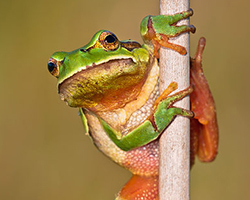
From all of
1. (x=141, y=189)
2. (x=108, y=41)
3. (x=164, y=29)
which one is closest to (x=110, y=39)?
(x=108, y=41)

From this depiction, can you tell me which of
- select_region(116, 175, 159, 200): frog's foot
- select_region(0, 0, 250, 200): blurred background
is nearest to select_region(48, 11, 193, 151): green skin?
select_region(116, 175, 159, 200): frog's foot

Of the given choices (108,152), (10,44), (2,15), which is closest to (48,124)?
(10,44)

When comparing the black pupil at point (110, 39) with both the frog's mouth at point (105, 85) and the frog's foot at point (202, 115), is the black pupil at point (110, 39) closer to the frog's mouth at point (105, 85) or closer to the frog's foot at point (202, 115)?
the frog's mouth at point (105, 85)

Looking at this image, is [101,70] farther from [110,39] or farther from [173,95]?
[173,95]

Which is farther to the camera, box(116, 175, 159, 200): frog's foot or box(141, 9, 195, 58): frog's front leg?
box(116, 175, 159, 200): frog's foot

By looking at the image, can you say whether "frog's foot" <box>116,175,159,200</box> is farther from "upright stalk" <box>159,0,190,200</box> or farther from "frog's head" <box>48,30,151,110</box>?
"frog's head" <box>48,30,151,110</box>

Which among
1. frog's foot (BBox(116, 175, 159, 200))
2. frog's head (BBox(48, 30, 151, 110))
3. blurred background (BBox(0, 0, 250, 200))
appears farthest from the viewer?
blurred background (BBox(0, 0, 250, 200))

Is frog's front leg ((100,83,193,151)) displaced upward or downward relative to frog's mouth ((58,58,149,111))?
downward
